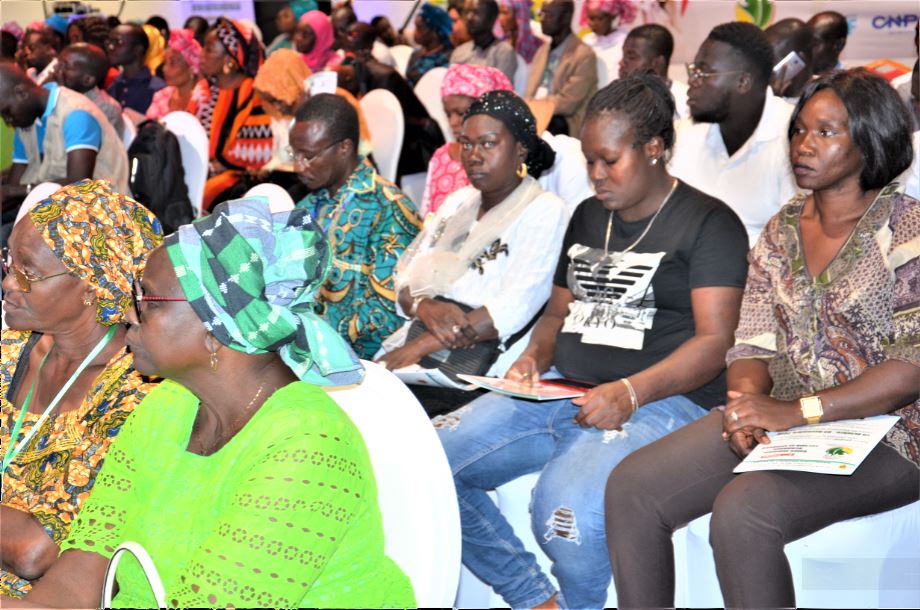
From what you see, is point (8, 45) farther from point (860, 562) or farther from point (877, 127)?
point (860, 562)

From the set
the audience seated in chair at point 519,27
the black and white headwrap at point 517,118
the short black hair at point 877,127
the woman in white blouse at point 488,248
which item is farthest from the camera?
the audience seated in chair at point 519,27

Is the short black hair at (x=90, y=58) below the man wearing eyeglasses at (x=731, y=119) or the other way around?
below

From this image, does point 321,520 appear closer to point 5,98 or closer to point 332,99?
point 332,99

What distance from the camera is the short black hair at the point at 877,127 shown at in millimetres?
2512

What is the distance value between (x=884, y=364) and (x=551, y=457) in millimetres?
895

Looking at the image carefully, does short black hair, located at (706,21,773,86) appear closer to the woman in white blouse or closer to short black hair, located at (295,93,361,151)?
the woman in white blouse

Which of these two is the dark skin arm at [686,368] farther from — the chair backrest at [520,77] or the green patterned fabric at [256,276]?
the chair backrest at [520,77]

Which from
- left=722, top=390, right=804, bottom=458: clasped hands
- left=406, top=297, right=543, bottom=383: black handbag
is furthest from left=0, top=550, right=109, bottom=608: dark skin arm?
left=406, top=297, right=543, bottom=383: black handbag

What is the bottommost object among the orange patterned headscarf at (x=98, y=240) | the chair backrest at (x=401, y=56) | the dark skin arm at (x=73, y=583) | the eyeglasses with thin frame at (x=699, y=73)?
the chair backrest at (x=401, y=56)

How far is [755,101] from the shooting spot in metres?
3.87

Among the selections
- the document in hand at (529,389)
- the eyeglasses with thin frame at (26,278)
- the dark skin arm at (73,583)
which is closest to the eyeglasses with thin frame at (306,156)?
the document in hand at (529,389)

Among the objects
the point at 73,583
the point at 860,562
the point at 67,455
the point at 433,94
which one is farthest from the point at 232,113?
the point at 73,583

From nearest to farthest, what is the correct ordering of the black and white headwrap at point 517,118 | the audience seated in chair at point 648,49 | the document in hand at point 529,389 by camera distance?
1. the document in hand at point 529,389
2. the black and white headwrap at point 517,118
3. the audience seated in chair at point 648,49

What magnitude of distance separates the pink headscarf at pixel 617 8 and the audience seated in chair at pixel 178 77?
10.2 feet
